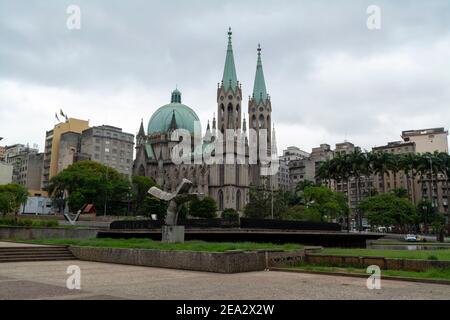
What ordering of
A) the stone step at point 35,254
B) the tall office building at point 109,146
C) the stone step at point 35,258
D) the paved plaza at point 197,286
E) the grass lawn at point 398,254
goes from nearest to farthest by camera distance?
1. the paved plaza at point 197,286
2. the grass lawn at point 398,254
3. the stone step at point 35,258
4. the stone step at point 35,254
5. the tall office building at point 109,146

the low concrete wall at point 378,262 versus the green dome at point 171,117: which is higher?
the green dome at point 171,117

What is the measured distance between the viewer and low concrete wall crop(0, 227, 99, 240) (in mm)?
35375

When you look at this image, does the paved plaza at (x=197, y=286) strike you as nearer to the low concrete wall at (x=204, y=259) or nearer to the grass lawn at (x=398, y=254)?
the low concrete wall at (x=204, y=259)

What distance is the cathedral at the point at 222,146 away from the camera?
11175 centimetres

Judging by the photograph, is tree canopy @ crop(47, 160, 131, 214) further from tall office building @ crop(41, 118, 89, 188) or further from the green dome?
tall office building @ crop(41, 118, 89, 188)

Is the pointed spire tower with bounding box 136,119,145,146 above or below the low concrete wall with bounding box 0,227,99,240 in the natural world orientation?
above

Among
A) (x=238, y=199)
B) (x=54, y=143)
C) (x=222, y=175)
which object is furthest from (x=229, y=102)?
(x=54, y=143)

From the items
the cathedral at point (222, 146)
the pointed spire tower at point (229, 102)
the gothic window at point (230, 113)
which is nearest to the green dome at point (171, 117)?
the cathedral at point (222, 146)

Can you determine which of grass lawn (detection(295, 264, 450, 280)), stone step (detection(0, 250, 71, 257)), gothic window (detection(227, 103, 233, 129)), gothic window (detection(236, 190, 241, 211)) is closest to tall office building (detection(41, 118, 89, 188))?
gothic window (detection(227, 103, 233, 129))

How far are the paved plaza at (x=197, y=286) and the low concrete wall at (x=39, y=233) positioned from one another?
2054 cm

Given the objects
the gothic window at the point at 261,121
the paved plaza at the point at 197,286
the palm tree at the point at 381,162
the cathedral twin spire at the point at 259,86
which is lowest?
the paved plaza at the point at 197,286

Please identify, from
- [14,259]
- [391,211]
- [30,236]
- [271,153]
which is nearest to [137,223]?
[30,236]

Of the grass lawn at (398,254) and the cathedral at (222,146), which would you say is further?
the cathedral at (222,146)
